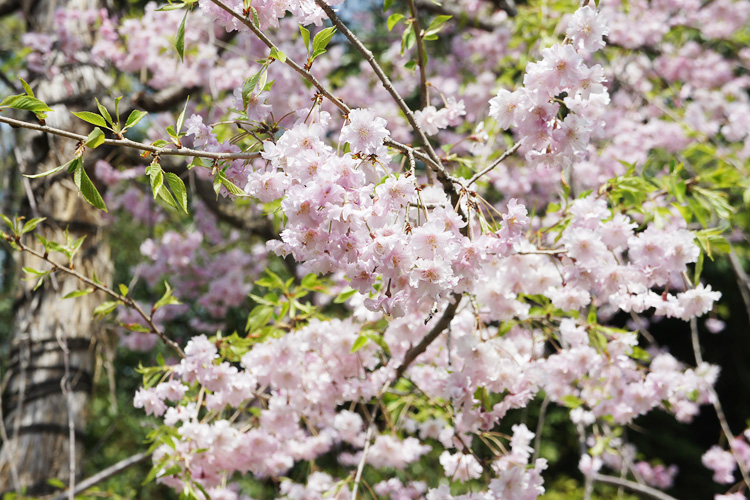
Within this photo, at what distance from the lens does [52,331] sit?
248cm

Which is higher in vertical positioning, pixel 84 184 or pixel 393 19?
pixel 393 19

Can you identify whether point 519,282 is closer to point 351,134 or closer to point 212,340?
point 351,134

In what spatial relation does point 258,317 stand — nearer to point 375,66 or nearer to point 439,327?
point 439,327

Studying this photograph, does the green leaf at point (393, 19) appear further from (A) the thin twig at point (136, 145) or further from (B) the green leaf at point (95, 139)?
(B) the green leaf at point (95, 139)

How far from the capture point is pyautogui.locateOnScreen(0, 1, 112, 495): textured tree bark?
7.50ft

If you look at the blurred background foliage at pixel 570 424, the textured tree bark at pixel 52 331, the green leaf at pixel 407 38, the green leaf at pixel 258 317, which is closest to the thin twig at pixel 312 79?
the green leaf at pixel 407 38

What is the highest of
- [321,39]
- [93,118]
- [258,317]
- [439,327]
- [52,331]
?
[321,39]

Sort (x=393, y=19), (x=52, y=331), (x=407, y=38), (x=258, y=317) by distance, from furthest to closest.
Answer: (x=52, y=331) < (x=258, y=317) < (x=407, y=38) < (x=393, y=19)

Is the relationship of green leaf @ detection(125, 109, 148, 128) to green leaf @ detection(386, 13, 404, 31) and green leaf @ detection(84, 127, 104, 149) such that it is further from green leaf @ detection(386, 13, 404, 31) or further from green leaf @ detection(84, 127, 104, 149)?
green leaf @ detection(386, 13, 404, 31)

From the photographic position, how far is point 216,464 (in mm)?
1611

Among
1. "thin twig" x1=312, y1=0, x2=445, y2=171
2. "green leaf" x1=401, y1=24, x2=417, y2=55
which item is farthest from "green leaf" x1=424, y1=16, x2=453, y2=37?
"thin twig" x1=312, y1=0, x2=445, y2=171

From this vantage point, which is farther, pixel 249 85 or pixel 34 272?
pixel 34 272

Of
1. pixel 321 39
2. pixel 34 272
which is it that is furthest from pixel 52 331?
pixel 321 39

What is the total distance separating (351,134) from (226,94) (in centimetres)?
249
